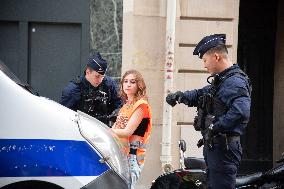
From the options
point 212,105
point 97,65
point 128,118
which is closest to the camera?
point 212,105

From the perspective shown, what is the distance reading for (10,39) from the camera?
783 cm

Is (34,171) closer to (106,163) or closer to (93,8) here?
(106,163)

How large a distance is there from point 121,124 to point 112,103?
1.06 meters

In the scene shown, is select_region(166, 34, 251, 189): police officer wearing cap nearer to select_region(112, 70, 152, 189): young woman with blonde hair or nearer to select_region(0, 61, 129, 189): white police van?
select_region(112, 70, 152, 189): young woman with blonde hair

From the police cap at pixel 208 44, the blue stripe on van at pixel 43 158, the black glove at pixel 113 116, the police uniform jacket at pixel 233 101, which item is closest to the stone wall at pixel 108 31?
the black glove at pixel 113 116

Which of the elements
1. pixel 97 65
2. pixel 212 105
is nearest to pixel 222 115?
pixel 212 105

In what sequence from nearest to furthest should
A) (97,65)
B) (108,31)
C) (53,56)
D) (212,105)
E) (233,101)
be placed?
(233,101) → (212,105) → (97,65) → (108,31) → (53,56)

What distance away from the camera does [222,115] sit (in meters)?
4.34

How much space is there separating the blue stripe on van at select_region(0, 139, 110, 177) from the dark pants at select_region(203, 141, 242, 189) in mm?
1292

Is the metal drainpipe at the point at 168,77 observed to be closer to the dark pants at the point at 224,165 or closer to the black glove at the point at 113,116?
the black glove at the point at 113,116

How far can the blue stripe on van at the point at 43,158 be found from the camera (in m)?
3.33

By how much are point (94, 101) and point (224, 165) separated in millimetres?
1944

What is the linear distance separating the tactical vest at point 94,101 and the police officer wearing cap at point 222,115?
5.02ft

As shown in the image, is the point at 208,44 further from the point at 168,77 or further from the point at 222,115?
the point at 168,77
